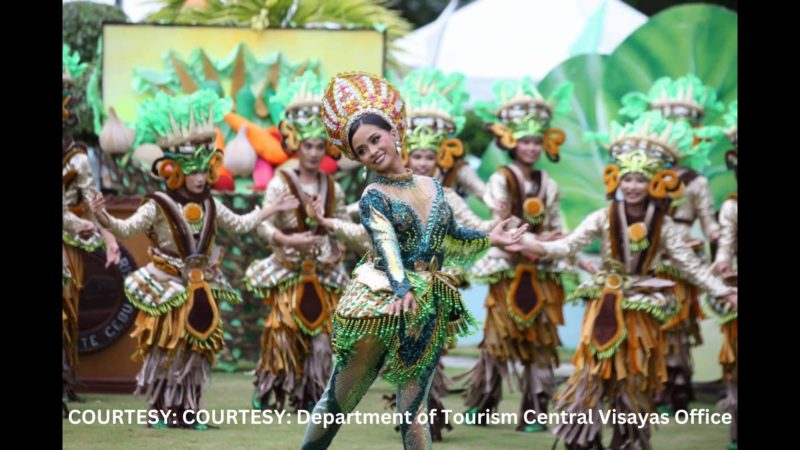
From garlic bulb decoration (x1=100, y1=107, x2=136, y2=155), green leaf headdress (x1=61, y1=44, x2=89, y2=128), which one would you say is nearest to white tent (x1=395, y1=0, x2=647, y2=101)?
garlic bulb decoration (x1=100, y1=107, x2=136, y2=155)

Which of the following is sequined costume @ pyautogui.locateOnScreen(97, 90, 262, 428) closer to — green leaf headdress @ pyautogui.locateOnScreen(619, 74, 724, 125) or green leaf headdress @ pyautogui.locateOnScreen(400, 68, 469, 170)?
green leaf headdress @ pyautogui.locateOnScreen(400, 68, 469, 170)

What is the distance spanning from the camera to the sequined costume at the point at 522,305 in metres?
8.69

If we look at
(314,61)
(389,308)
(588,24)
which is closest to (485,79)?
(588,24)

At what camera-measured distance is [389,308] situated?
5.83 metres

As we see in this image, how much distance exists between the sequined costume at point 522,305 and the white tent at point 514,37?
11.2ft

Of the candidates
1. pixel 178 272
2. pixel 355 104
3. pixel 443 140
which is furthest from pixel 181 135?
pixel 355 104

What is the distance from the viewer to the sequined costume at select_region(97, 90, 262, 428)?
26.2ft

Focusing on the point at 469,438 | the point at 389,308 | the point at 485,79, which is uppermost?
the point at 485,79

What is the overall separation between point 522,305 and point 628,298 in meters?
1.33

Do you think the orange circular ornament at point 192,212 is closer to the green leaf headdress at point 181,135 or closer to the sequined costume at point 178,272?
the sequined costume at point 178,272

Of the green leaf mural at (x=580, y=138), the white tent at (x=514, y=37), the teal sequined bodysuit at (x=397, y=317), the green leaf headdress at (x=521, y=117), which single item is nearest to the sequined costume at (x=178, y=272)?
the green leaf headdress at (x=521, y=117)

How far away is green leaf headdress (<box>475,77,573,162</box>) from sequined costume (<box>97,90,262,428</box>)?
1864mm

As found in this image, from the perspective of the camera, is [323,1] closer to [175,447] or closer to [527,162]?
[527,162]

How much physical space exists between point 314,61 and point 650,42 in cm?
269
